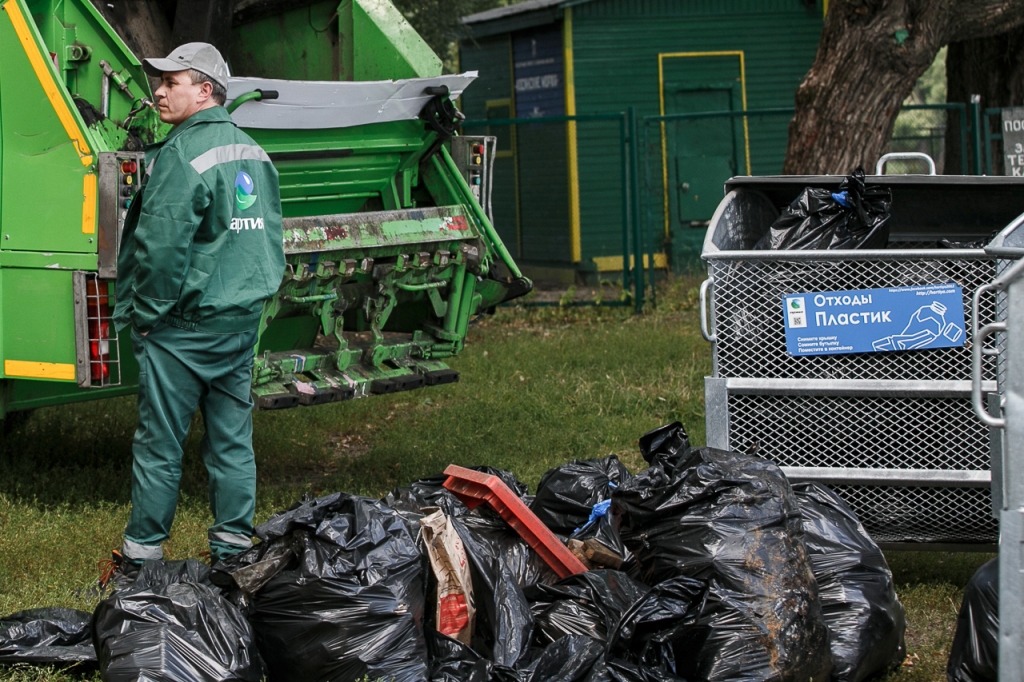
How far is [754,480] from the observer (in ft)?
12.0

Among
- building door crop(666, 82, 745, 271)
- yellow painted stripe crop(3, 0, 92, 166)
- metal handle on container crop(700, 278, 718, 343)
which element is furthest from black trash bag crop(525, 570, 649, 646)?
building door crop(666, 82, 745, 271)

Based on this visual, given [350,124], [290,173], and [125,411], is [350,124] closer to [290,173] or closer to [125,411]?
[290,173]

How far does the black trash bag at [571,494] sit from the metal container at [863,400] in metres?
0.43

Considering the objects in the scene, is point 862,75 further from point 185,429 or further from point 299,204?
point 185,429

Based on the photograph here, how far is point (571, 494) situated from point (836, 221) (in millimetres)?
1452

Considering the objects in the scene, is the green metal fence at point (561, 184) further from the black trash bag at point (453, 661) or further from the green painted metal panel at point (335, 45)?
the black trash bag at point (453, 661)

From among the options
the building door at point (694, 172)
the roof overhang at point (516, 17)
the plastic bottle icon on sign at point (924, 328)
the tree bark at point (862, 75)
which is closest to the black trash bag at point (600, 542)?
the plastic bottle icon on sign at point (924, 328)

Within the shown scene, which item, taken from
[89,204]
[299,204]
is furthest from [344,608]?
[299,204]

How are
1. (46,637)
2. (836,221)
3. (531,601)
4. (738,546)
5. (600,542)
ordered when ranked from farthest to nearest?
1. (836,221)
2. (600,542)
3. (531,601)
4. (46,637)
5. (738,546)

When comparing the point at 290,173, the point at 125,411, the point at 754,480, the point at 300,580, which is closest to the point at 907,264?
the point at 754,480

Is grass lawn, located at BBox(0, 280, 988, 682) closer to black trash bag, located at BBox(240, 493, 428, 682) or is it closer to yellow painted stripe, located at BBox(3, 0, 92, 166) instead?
black trash bag, located at BBox(240, 493, 428, 682)

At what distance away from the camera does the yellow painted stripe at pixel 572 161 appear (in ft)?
41.5

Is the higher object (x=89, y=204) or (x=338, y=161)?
(x=338, y=161)

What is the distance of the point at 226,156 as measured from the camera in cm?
427
